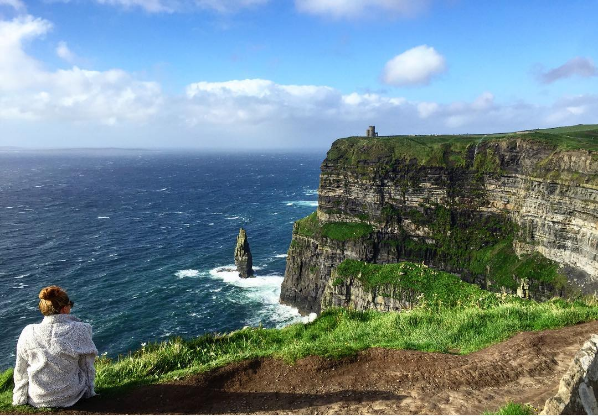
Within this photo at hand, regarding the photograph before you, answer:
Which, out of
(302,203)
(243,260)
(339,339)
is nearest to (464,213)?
(243,260)

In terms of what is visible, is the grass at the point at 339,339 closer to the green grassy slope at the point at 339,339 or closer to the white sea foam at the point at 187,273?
the green grassy slope at the point at 339,339

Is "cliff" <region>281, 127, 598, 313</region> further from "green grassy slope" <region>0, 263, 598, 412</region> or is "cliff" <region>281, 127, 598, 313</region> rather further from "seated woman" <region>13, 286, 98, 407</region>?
"seated woman" <region>13, 286, 98, 407</region>

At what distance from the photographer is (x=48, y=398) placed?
9.43m

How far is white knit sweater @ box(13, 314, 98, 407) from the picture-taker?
30.9ft

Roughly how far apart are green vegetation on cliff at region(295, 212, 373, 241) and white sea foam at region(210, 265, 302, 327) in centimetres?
1167

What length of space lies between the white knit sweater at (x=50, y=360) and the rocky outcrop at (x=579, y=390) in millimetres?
10831

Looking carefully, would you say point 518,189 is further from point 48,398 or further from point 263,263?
point 48,398

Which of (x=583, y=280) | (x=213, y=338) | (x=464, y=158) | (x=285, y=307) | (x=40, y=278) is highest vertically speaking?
(x=464, y=158)

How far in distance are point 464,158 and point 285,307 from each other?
128ft

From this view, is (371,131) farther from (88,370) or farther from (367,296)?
(88,370)

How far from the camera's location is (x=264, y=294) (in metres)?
67.2

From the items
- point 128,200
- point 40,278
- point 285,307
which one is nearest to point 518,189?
point 285,307

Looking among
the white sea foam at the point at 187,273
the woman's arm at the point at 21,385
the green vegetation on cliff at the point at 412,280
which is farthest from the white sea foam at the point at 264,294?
the woman's arm at the point at 21,385

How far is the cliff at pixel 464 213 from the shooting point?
48.5 m
